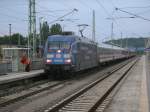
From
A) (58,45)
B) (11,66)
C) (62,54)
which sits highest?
(58,45)

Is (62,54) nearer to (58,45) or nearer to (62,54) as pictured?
(62,54)

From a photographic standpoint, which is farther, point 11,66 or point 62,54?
point 11,66

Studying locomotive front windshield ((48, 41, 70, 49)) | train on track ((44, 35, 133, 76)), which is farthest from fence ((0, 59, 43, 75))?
locomotive front windshield ((48, 41, 70, 49))

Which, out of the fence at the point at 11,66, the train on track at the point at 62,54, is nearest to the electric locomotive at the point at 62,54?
the train on track at the point at 62,54

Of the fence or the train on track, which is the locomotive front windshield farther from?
the fence

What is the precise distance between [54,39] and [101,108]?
45.1 ft

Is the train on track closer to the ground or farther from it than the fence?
farther from it

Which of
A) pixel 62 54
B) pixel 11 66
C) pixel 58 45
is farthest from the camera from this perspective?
pixel 11 66

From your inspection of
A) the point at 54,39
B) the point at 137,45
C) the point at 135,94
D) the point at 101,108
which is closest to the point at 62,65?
the point at 54,39

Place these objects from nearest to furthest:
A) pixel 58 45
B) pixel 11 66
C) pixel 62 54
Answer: pixel 62 54
pixel 58 45
pixel 11 66

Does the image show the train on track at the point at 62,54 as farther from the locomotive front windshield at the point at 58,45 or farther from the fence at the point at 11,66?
the fence at the point at 11,66

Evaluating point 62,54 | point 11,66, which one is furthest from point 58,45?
point 11,66

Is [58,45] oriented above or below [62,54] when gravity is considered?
above

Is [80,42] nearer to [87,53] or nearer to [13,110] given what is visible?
[87,53]
